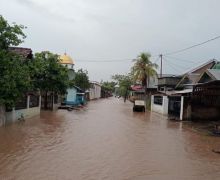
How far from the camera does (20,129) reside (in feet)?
71.1

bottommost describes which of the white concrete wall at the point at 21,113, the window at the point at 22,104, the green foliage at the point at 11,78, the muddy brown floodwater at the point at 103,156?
the muddy brown floodwater at the point at 103,156

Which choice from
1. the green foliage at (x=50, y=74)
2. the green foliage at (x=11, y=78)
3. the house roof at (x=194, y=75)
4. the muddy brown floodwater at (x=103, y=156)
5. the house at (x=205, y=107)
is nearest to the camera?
the muddy brown floodwater at (x=103, y=156)

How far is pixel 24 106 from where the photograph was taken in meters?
28.4

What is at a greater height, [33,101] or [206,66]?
[206,66]

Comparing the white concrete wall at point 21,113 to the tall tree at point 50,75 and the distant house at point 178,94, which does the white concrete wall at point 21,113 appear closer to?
the tall tree at point 50,75

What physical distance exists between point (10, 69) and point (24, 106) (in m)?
8.62

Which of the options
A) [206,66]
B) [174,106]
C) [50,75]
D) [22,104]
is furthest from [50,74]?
[206,66]

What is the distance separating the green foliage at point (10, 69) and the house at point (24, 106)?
2.27 m

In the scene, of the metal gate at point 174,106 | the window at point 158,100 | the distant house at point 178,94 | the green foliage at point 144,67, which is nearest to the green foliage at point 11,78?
the distant house at point 178,94

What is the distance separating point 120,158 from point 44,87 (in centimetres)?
2645

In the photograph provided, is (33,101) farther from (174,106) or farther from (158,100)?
(158,100)

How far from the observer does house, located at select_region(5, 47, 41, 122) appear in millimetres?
24219

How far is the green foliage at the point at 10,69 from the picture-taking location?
19734mm

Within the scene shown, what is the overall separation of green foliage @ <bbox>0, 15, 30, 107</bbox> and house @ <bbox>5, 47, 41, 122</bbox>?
2.27 m
